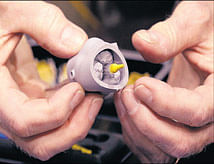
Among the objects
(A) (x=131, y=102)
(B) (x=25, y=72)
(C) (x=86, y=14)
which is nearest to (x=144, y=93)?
(A) (x=131, y=102)

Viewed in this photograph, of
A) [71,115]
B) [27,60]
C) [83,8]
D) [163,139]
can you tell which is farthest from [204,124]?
[83,8]

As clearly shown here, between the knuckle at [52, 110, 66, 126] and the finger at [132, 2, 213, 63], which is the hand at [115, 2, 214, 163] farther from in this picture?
the knuckle at [52, 110, 66, 126]

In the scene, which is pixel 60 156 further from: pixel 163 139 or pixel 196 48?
pixel 196 48

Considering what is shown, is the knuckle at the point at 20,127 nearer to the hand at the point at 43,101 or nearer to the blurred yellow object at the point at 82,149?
the hand at the point at 43,101

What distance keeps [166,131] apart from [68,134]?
172 millimetres

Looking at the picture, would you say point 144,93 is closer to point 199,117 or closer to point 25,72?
point 199,117

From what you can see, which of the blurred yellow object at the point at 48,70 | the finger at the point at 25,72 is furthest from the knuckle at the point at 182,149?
the blurred yellow object at the point at 48,70

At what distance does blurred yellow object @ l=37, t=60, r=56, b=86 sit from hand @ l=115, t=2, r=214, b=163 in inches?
17.5

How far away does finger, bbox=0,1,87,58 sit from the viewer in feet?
1.53

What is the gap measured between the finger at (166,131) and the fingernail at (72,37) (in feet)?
0.39

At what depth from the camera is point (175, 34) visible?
499 mm

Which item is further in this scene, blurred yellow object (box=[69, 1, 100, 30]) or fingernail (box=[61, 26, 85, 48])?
blurred yellow object (box=[69, 1, 100, 30])

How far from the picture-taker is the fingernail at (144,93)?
0.43m

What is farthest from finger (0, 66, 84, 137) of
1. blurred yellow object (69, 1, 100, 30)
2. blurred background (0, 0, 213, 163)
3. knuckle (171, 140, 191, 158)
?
blurred yellow object (69, 1, 100, 30)
